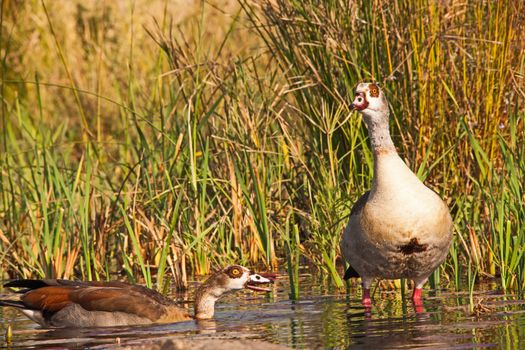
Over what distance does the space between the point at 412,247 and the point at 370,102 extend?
107 cm

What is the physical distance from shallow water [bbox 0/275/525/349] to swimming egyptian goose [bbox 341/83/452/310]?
0.28m

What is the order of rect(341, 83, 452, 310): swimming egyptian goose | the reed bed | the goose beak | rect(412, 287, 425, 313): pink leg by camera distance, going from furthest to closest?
the reed bed, the goose beak, rect(412, 287, 425, 313): pink leg, rect(341, 83, 452, 310): swimming egyptian goose

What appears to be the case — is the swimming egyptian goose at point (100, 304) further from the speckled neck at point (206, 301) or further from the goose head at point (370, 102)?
the goose head at point (370, 102)

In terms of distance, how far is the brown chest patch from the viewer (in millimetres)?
7582

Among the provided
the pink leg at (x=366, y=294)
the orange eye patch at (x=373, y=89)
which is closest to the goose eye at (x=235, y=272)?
the pink leg at (x=366, y=294)

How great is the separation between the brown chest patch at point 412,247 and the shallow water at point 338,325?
0.39 meters

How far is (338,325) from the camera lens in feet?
23.4

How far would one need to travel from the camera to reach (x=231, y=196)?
10.2 metres

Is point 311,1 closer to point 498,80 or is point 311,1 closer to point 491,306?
point 498,80

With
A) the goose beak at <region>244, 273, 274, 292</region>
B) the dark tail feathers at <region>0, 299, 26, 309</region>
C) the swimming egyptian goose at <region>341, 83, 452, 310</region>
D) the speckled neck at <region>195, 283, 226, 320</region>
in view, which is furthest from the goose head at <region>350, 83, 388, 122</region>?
the dark tail feathers at <region>0, 299, 26, 309</region>

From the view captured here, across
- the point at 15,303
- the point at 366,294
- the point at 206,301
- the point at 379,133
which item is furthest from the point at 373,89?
the point at 15,303

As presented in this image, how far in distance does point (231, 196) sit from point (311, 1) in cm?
A: 184

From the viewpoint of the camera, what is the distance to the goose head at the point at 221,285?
26.8ft

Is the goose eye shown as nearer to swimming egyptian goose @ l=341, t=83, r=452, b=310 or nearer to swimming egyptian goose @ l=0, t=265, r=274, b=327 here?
swimming egyptian goose @ l=0, t=265, r=274, b=327
